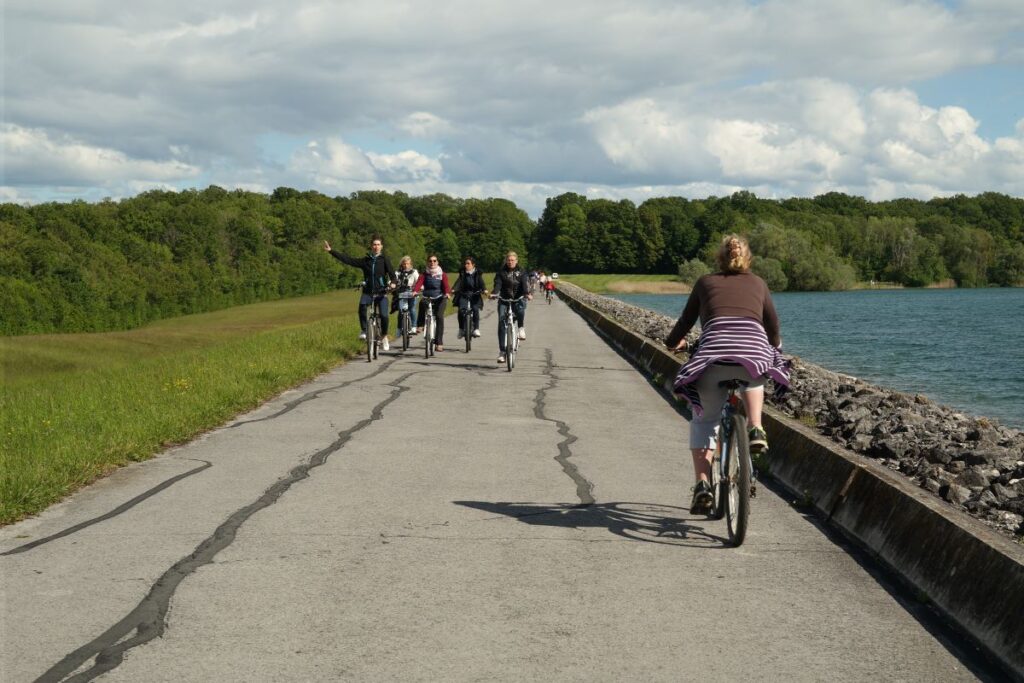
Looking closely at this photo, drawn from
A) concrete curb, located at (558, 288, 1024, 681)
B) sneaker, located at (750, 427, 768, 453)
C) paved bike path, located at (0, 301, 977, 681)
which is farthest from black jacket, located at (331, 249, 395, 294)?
sneaker, located at (750, 427, 768, 453)

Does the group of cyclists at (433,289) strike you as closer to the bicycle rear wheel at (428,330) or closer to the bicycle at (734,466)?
the bicycle rear wheel at (428,330)

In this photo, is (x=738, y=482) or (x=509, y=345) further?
(x=509, y=345)

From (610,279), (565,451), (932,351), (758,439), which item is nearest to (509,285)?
(565,451)

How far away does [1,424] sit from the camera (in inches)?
466

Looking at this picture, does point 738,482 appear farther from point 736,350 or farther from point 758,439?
point 736,350

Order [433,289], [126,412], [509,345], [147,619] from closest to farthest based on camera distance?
[147,619]
[126,412]
[509,345]
[433,289]

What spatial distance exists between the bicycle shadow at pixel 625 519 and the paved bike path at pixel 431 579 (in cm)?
3

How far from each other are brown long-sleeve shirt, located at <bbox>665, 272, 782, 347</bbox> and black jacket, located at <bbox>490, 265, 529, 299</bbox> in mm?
13646

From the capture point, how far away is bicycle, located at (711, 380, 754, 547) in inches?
259

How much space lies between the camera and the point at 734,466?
6844 mm

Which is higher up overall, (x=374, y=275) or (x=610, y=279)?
(x=374, y=275)

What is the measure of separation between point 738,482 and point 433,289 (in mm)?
16510

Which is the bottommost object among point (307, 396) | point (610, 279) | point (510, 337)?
point (610, 279)

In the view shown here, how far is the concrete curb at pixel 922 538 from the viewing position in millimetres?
4896
